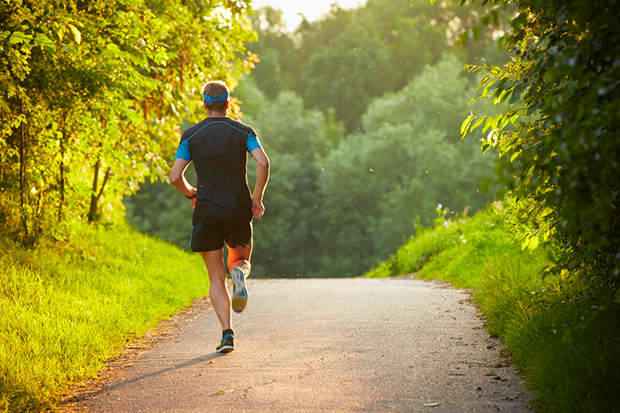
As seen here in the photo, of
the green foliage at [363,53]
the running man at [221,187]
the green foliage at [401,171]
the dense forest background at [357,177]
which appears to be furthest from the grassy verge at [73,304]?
the green foliage at [363,53]

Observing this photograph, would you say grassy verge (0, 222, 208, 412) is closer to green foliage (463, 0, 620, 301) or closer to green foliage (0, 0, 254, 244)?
green foliage (0, 0, 254, 244)

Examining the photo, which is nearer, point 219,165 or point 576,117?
point 576,117

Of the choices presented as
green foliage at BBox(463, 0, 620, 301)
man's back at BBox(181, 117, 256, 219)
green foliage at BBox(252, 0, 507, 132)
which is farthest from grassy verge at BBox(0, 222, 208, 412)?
green foliage at BBox(252, 0, 507, 132)

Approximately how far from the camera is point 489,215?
12.1m

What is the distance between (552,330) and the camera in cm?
434

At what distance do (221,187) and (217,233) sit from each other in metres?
0.39

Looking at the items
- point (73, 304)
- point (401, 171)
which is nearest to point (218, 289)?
point (73, 304)

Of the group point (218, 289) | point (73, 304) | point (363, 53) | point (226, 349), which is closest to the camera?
point (226, 349)

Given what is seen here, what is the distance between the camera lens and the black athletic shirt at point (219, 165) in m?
5.16

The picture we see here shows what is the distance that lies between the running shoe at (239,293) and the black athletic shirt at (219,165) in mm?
487

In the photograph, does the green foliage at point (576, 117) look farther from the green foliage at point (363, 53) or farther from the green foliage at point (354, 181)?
the green foliage at point (363, 53)

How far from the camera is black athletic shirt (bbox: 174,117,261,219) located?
516cm

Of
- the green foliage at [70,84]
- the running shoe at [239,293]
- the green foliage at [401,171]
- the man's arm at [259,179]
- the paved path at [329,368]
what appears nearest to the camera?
the paved path at [329,368]

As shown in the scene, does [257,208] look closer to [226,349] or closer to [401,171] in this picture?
[226,349]
